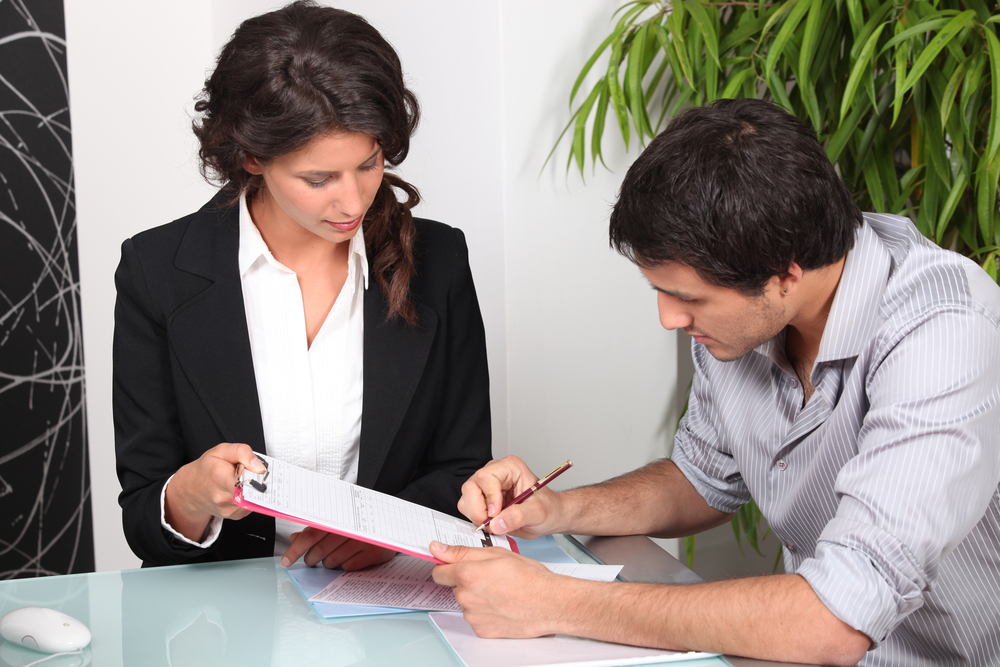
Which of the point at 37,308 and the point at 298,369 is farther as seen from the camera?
the point at 37,308

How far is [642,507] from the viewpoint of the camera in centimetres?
152

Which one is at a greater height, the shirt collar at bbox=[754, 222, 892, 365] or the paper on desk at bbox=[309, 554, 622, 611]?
the shirt collar at bbox=[754, 222, 892, 365]

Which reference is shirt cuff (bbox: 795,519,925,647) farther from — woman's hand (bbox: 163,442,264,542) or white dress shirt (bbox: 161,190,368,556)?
white dress shirt (bbox: 161,190,368,556)

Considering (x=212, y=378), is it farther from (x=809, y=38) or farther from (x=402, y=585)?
(x=809, y=38)

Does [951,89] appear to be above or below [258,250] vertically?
above

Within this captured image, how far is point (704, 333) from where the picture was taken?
1338 millimetres

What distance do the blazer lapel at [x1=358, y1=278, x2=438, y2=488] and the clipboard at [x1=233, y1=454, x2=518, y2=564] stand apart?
27cm

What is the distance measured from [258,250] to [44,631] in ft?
2.46

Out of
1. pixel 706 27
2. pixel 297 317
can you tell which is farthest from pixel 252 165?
pixel 706 27

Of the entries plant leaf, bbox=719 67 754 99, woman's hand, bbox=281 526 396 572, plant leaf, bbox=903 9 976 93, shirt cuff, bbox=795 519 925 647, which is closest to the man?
shirt cuff, bbox=795 519 925 647

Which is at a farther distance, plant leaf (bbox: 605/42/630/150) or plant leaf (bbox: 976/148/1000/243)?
plant leaf (bbox: 605/42/630/150)

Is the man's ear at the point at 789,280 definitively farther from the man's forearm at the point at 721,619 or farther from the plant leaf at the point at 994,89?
the plant leaf at the point at 994,89

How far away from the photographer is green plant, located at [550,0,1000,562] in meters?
1.85

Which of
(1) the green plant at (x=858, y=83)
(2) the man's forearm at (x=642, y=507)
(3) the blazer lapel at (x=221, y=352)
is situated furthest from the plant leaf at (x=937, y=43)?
(3) the blazer lapel at (x=221, y=352)
